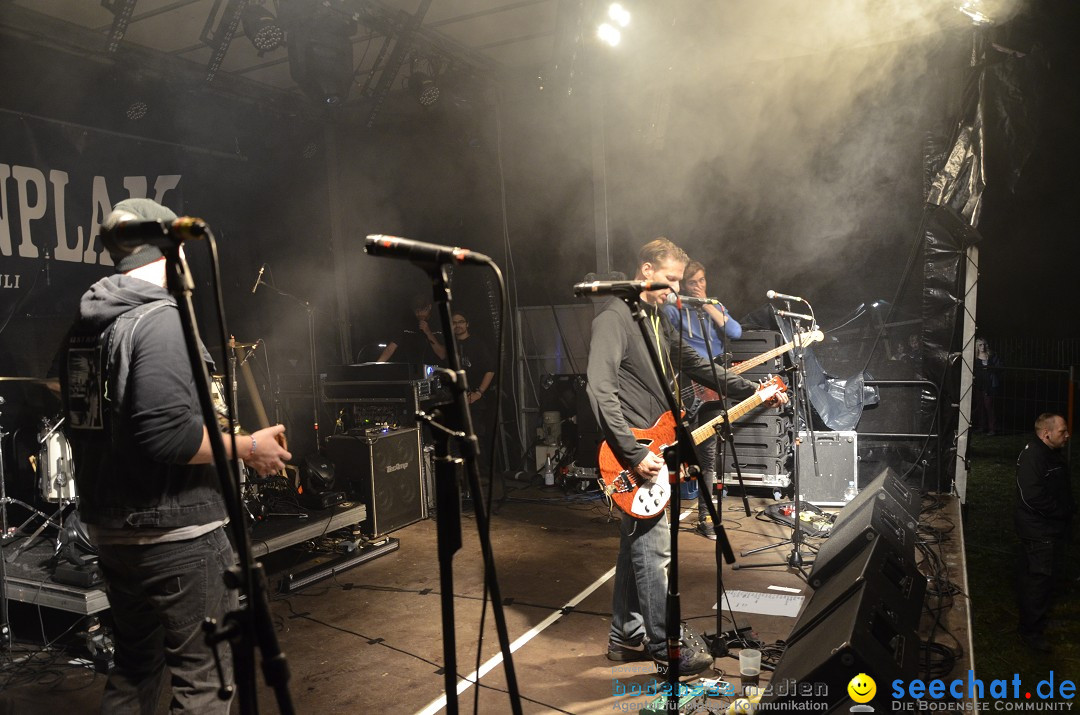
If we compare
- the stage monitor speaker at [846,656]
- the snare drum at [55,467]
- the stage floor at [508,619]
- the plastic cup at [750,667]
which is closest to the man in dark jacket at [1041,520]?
the stage floor at [508,619]

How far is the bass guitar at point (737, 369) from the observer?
5.56m

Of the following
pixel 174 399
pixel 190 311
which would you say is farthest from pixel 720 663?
pixel 190 311

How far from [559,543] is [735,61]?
520 cm

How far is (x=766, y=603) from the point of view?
4.31m

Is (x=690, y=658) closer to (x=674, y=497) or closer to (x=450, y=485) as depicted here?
(x=674, y=497)

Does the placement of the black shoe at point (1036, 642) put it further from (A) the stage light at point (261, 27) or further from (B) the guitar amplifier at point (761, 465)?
(A) the stage light at point (261, 27)

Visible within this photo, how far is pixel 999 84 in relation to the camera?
6145 millimetres

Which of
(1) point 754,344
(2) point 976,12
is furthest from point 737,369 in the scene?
(2) point 976,12

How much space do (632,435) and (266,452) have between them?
1.68m

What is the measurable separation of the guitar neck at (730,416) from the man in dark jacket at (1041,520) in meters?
1.78

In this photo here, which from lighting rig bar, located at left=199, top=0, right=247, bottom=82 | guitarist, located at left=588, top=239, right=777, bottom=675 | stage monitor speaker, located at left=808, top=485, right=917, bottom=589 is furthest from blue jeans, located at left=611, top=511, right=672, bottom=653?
lighting rig bar, located at left=199, top=0, right=247, bottom=82

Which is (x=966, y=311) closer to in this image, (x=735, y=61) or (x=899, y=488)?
(x=899, y=488)

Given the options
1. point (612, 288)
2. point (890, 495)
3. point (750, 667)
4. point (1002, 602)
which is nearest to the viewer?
point (612, 288)

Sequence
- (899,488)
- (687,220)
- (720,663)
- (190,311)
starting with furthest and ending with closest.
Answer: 1. (687,220)
2. (899,488)
3. (720,663)
4. (190,311)
